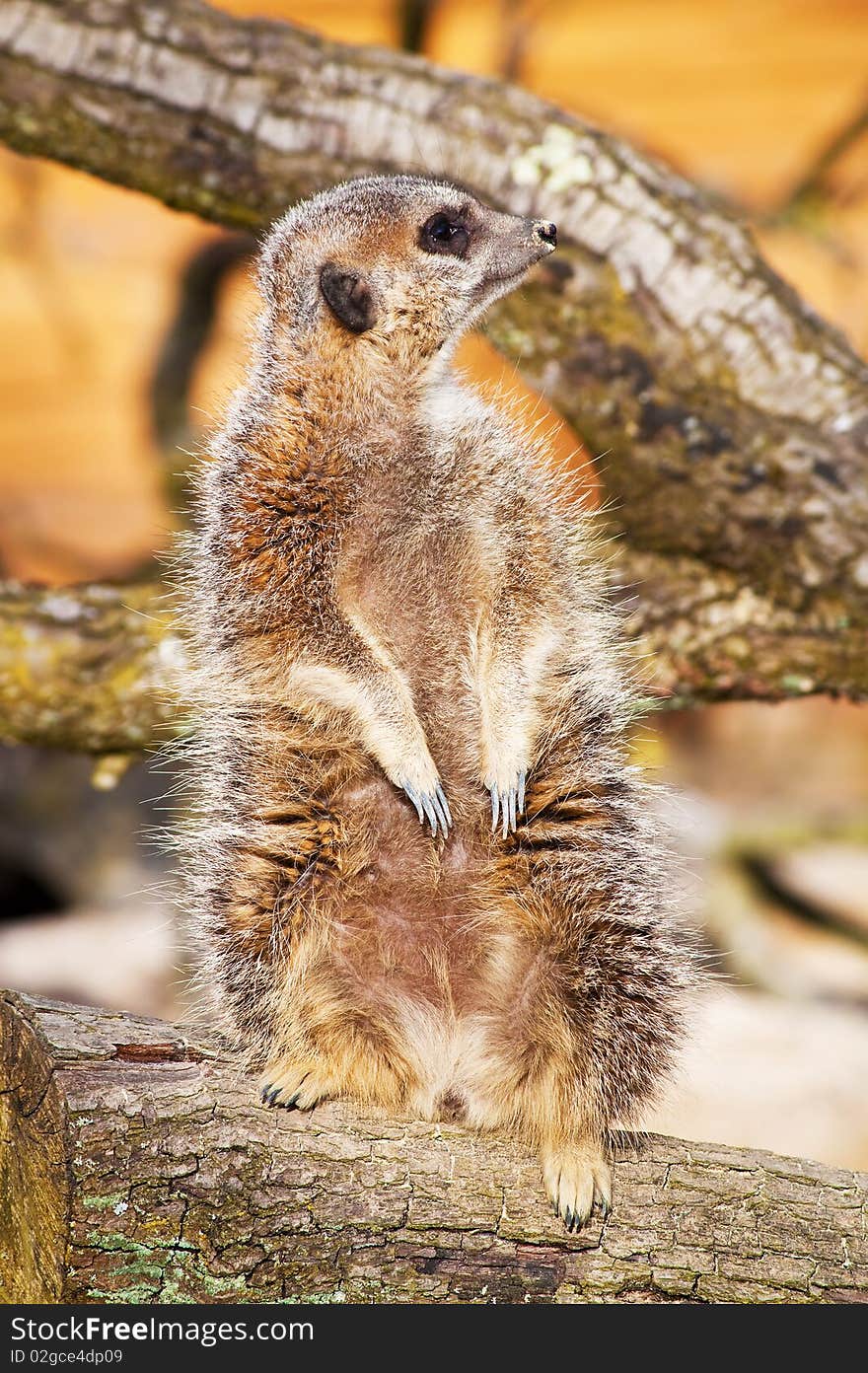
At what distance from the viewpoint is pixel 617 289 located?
12.7ft

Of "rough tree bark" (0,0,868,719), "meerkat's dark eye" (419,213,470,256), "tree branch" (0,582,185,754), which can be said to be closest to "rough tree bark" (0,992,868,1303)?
"tree branch" (0,582,185,754)

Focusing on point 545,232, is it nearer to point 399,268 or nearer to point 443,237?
point 443,237

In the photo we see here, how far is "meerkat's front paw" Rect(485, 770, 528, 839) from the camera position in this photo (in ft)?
8.86

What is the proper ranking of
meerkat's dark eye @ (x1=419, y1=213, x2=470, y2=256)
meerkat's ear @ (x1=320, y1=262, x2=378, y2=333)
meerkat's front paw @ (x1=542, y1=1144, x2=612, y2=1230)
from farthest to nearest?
meerkat's dark eye @ (x1=419, y1=213, x2=470, y2=256) < meerkat's ear @ (x1=320, y1=262, x2=378, y2=333) < meerkat's front paw @ (x1=542, y1=1144, x2=612, y2=1230)

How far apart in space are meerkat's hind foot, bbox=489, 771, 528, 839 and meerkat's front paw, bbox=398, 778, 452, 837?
4.2 inches

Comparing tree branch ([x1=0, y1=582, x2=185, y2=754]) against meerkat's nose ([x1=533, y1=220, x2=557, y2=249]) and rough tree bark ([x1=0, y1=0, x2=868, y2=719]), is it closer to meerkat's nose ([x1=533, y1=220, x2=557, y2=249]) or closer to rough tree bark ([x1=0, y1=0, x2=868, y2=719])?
rough tree bark ([x1=0, y1=0, x2=868, y2=719])

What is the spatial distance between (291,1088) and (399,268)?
202cm

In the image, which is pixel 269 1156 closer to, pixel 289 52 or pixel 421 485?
pixel 421 485

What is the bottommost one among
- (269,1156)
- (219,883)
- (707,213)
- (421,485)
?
(269,1156)

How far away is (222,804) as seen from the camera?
2910 millimetres

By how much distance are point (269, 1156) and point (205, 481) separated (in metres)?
1.88

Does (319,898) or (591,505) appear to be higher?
(591,505)

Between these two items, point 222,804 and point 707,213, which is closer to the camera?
point 222,804

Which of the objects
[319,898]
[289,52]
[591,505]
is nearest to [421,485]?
[319,898]
